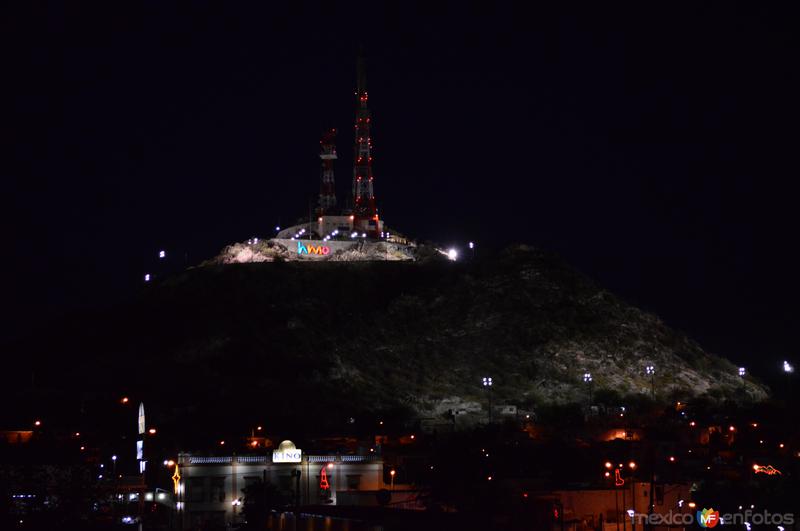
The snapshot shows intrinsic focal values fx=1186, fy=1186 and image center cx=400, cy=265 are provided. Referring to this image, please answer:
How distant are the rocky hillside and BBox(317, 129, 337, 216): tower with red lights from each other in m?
10.8

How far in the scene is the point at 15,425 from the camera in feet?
311

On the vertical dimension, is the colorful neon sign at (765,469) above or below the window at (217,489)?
above

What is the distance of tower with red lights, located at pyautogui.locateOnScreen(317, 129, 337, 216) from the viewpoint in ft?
514

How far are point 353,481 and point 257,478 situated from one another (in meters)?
6.24

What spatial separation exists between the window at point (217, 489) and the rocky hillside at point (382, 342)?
102 feet

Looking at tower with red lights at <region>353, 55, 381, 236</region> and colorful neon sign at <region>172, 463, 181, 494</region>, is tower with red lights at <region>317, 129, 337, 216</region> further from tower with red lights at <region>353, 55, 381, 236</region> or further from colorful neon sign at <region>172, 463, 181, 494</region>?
colorful neon sign at <region>172, 463, 181, 494</region>

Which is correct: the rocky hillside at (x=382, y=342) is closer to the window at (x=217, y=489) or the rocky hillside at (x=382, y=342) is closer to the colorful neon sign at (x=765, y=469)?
the window at (x=217, y=489)

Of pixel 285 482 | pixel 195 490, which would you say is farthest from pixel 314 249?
pixel 195 490

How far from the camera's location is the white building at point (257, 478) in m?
69.4

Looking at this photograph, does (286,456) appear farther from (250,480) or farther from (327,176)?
(327,176)

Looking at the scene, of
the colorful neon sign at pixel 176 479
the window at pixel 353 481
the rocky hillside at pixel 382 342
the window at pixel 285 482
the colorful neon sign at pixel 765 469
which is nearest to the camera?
the colorful neon sign at pixel 765 469

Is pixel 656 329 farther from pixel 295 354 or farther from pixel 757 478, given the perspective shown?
pixel 757 478

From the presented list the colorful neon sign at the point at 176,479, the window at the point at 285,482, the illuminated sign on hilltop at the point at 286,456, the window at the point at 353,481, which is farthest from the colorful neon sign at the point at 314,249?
the colorful neon sign at the point at 176,479

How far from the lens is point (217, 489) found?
70312 mm
